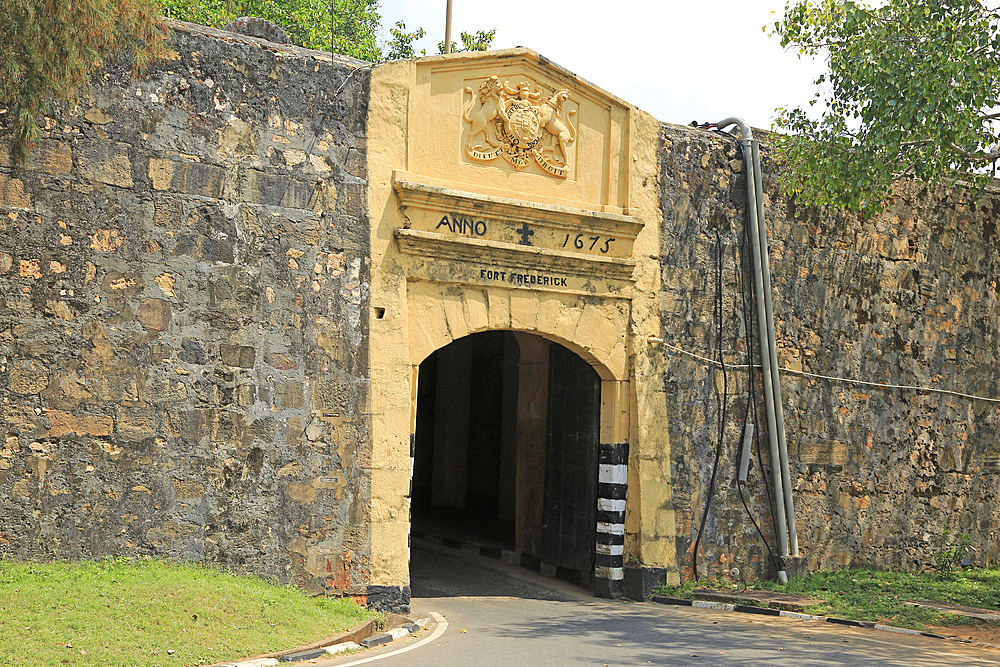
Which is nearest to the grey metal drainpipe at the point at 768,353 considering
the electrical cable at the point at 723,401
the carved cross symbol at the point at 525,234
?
the electrical cable at the point at 723,401

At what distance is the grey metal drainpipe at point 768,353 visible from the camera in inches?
413

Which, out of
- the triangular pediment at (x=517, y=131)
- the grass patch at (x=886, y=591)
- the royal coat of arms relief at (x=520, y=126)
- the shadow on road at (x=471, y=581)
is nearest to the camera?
the triangular pediment at (x=517, y=131)

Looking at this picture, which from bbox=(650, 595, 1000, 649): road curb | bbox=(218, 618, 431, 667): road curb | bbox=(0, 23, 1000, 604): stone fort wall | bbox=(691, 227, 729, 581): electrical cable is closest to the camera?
bbox=(218, 618, 431, 667): road curb

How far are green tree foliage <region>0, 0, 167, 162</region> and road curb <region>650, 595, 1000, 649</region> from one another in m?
6.78

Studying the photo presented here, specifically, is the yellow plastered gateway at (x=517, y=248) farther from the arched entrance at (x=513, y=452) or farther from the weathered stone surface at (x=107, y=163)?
the weathered stone surface at (x=107, y=163)

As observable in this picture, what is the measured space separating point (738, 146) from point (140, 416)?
6.68 meters

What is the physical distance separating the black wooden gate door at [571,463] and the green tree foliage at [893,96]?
3.10m

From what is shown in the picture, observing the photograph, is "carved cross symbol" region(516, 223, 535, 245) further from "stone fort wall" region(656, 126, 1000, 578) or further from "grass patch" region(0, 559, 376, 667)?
"grass patch" region(0, 559, 376, 667)

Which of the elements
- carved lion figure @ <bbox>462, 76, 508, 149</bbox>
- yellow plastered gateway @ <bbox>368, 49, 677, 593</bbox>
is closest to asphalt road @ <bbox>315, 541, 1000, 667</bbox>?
yellow plastered gateway @ <bbox>368, 49, 677, 593</bbox>

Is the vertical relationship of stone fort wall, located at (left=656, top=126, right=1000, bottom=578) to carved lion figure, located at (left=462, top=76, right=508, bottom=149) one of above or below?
below

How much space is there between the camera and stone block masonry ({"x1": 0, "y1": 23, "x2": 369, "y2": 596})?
723 centimetres

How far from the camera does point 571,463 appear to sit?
34.6ft

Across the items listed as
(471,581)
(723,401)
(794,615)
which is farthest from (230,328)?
(794,615)

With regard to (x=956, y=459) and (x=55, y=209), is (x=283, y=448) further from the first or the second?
(x=956, y=459)
